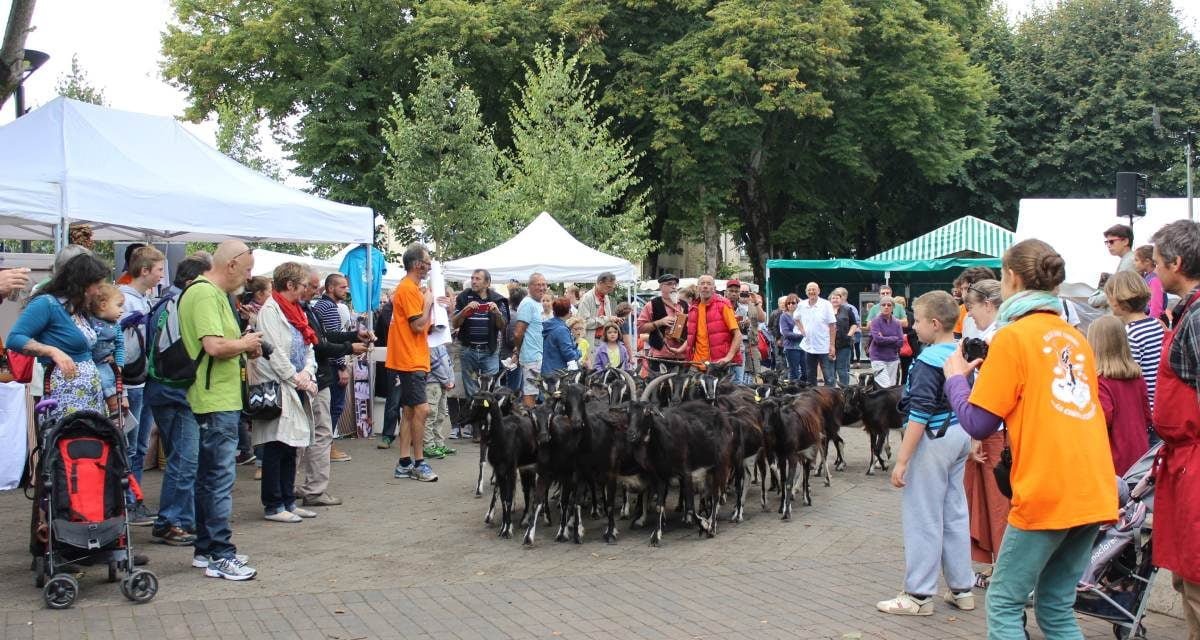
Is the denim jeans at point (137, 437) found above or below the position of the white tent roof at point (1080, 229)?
below

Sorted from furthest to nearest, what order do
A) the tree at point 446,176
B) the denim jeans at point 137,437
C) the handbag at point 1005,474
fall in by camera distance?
1. the tree at point 446,176
2. the denim jeans at point 137,437
3. the handbag at point 1005,474

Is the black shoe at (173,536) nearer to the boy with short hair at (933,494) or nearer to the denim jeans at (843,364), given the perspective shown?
the boy with short hair at (933,494)

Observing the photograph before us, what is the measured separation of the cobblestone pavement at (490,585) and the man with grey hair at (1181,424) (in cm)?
170

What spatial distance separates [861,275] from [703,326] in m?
21.8

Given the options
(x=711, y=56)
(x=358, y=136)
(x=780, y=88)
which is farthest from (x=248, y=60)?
(x=780, y=88)

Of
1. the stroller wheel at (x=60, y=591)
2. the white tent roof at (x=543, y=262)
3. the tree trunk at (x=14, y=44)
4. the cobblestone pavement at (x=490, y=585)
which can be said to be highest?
the tree trunk at (x=14, y=44)

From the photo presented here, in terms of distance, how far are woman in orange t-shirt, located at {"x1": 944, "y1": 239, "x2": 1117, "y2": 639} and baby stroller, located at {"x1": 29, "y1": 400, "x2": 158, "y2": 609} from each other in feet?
15.5

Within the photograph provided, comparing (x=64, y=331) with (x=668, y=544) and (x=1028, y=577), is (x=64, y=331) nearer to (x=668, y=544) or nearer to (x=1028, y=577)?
(x=668, y=544)

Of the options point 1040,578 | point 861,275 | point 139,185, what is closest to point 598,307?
point 139,185

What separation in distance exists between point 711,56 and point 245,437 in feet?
78.6

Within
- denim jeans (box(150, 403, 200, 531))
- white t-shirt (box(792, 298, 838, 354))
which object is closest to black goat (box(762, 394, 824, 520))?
denim jeans (box(150, 403, 200, 531))

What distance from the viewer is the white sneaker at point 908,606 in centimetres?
620

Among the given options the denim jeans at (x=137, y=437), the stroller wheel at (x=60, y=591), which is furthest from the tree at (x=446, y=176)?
the stroller wheel at (x=60, y=591)

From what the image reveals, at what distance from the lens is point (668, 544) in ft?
26.9
